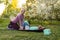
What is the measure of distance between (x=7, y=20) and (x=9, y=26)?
15cm

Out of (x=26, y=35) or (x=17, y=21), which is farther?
(x=17, y=21)

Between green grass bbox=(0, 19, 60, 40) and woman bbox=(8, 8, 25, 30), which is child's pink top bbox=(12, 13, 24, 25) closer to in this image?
woman bbox=(8, 8, 25, 30)

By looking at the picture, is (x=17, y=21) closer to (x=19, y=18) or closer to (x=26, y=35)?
(x=19, y=18)

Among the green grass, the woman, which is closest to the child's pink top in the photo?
the woman

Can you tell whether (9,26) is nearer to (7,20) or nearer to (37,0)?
(7,20)

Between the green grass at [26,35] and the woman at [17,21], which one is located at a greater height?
the woman at [17,21]

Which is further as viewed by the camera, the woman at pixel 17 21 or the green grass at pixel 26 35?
the woman at pixel 17 21

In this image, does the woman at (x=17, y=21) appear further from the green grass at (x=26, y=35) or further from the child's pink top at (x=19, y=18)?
the green grass at (x=26, y=35)

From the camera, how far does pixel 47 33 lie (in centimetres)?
315

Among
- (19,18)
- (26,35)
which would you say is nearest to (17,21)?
(19,18)

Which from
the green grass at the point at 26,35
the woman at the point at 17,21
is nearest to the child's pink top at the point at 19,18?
the woman at the point at 17,21

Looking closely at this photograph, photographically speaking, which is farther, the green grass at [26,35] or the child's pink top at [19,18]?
the child's pink top at [19,18]

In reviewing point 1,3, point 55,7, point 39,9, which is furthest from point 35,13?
point 1,3

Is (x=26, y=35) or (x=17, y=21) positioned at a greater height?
(x=17, y=21)
